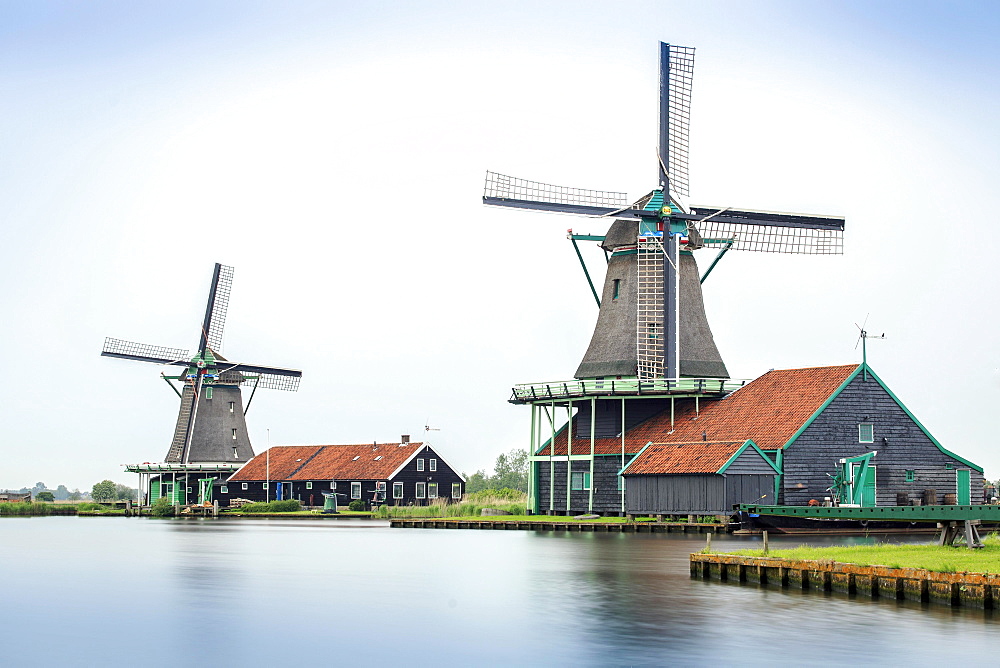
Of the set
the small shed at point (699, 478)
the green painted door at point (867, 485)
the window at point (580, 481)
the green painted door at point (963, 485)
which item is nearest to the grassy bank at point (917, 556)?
the small shed at point (699, 478)

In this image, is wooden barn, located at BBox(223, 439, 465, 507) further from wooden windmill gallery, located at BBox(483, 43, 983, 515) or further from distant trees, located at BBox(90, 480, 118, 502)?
distant trees, located at BBox(90, 480, 118, 502)

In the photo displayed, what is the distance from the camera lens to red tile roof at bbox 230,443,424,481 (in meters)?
70.9

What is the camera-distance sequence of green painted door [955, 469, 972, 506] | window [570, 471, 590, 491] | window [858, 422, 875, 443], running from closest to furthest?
window [858, 422, 875, 443] → green painted door [955, 469, 972, 506] → window [570, 471, 590, 491]

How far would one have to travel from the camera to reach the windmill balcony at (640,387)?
49500mm

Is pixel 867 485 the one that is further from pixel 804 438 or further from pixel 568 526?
pixel 568 526

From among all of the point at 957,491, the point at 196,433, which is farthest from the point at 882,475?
the point at 196,433

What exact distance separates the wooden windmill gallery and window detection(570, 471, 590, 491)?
0.06m

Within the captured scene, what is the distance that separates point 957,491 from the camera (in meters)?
47.6

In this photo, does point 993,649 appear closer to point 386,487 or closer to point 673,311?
point 673,311

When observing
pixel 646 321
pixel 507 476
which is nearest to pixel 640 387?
pixel 646 321

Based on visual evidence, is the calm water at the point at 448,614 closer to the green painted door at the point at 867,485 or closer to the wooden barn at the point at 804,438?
the wooden barn at the point at 804,438

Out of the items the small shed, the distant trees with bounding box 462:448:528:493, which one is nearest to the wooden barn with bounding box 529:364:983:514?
the small shed

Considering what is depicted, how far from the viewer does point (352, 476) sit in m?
71.6

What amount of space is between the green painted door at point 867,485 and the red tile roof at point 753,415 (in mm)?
2457
